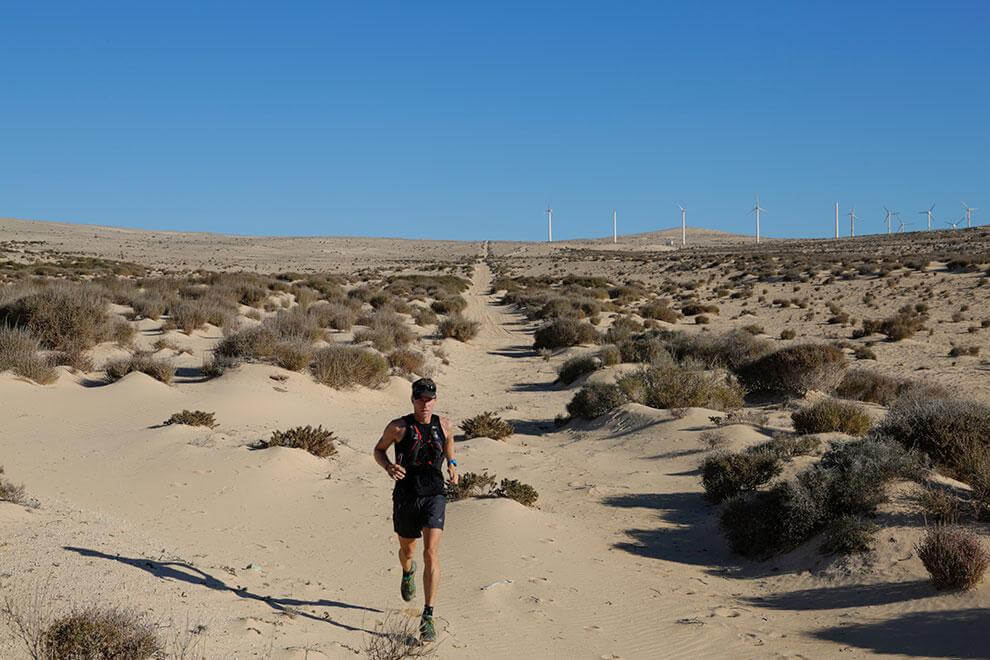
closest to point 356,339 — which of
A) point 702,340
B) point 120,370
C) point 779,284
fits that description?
point 120,370

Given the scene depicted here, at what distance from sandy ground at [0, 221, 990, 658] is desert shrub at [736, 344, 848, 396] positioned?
2515mm

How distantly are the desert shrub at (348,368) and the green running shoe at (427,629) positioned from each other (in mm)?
10745

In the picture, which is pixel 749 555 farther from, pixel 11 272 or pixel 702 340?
pixel 11 272

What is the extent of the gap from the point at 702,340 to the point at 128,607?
1623cm

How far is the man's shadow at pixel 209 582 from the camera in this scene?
562 cm

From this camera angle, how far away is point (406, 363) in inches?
723

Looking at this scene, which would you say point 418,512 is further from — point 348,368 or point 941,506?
point 348,368

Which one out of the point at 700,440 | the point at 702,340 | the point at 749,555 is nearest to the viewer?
the point at 749,555

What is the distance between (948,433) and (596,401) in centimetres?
650

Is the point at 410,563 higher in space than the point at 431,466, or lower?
lower

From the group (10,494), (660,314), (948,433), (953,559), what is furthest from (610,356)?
(10,494)

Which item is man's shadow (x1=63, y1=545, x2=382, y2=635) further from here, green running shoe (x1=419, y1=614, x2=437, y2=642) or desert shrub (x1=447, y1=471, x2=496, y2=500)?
desert shrub (x1=447, y1=471, x2=496, y2=500)

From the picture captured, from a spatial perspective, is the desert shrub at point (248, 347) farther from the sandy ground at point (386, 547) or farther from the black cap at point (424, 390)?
the black cap at point (424, 390)

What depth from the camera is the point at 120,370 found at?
13875 millimetres
